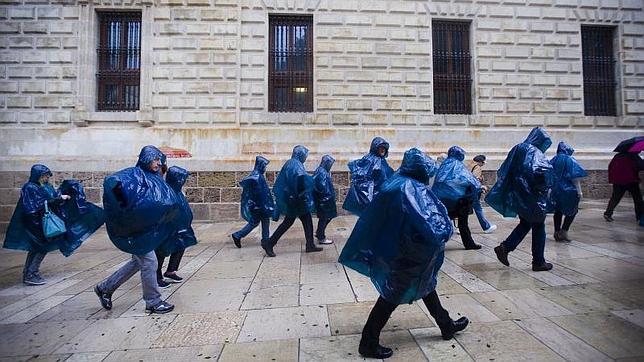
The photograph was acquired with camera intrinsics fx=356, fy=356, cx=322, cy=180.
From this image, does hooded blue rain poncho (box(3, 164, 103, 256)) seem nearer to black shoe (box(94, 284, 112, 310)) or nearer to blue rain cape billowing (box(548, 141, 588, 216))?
black shoe (box(94, 284, 112, 310))

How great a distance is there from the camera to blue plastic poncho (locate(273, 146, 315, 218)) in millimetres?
6207

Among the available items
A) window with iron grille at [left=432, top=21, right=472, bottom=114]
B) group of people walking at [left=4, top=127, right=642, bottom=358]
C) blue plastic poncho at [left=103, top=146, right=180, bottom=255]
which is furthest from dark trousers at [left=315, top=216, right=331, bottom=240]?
window with iron grille at [left=432, top=21, right=472, bottom=114]

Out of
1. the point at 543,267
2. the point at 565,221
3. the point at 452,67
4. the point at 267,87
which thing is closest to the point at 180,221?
the point at 543,267

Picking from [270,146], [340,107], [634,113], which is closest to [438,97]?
[340,107]

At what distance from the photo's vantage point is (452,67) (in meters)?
12.8

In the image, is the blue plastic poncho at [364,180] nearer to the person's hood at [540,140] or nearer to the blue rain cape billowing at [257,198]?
the blue rain cape billowing at [257,198]

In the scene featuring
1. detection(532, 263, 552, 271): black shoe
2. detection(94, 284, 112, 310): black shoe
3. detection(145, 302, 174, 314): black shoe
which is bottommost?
detection(145, 302, 174, 314): black shoe

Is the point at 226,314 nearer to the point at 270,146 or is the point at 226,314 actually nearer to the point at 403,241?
the point at 403,241

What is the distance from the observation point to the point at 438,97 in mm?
12711

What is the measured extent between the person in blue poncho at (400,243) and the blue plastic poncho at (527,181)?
258 cm

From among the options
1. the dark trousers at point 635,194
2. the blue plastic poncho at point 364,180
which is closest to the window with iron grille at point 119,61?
the blue plastic poncho at point 364,180

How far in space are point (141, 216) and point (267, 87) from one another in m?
9.10

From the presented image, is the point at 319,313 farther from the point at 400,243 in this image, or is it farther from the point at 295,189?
the point at 295,189

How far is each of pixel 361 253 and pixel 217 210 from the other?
344 inches
